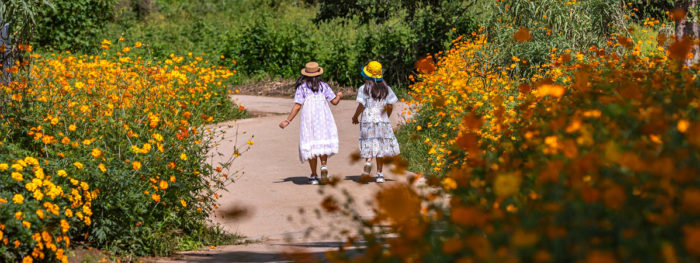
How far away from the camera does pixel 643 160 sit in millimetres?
2369

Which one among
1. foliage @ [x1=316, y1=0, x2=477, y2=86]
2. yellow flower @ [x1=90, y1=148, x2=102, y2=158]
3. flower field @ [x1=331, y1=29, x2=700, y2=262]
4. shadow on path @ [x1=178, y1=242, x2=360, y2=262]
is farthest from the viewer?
foliage @ [x1=316, y1=0, x2=477, y2=86]

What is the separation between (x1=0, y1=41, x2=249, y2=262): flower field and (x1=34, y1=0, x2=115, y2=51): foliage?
1437 centimetres

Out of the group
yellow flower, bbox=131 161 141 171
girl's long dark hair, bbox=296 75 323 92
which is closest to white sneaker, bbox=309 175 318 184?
girl's long dark hair, bbox=296 75 323 92

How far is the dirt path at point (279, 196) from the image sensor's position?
20.4ft

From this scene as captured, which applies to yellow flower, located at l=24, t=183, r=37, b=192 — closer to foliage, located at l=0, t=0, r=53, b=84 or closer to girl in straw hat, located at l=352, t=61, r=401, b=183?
foliage, located at l=0, t=0, r=53, b=84

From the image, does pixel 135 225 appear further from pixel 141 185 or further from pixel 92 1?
pixel 92 1

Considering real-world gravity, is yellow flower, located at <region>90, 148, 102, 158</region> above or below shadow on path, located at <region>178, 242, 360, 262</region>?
above

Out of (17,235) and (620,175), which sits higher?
(620,175)

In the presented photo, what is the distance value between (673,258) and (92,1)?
821 inches

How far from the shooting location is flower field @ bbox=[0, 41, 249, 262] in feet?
15.7

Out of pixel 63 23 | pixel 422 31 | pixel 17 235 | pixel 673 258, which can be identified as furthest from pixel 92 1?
pixel 673 258

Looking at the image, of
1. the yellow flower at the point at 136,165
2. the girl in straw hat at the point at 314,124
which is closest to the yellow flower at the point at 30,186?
the yellow flower at the point at 136,165

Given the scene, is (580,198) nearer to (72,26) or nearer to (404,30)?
(404,30)

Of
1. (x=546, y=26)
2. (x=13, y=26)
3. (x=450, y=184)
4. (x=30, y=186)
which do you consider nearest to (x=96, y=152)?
(x=30, y=186)
